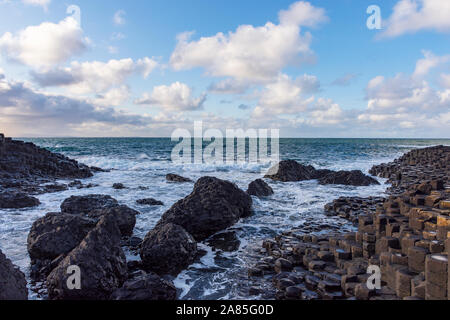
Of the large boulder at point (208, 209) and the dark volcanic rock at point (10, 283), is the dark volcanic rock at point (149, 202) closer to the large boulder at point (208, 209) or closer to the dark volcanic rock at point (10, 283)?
the large boulder at point (208, 209)

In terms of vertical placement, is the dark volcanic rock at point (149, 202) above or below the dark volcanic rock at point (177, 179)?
below

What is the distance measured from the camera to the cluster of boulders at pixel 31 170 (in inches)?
567

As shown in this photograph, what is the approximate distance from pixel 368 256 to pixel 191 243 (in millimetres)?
3823

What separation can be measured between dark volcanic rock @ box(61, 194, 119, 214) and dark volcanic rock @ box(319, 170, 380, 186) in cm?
1235

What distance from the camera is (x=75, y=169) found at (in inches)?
776

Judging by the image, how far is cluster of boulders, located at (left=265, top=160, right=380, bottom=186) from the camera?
16.7 m

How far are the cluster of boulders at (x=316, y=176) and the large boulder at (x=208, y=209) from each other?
846cm

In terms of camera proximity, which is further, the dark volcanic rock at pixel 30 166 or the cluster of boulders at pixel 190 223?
the dark volcanic rock at pixel 30 166

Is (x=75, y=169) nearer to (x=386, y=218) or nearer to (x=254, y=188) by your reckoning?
(x=254, y=188)

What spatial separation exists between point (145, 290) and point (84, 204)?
256 inches

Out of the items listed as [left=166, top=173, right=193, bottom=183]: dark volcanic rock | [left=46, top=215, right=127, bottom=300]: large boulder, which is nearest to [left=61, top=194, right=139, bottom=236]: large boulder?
[left=46, top=215, right=127, bottom=300]: large boulder

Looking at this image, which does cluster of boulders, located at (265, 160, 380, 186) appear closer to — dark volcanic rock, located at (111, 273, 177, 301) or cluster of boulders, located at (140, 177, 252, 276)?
cluster of boulders, located at (140, 177, 252, 276)

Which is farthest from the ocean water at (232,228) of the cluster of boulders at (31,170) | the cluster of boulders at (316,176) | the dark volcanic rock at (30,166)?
the dark volcanic rock at (30,166)

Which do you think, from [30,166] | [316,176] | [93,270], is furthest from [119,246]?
[30,166]
